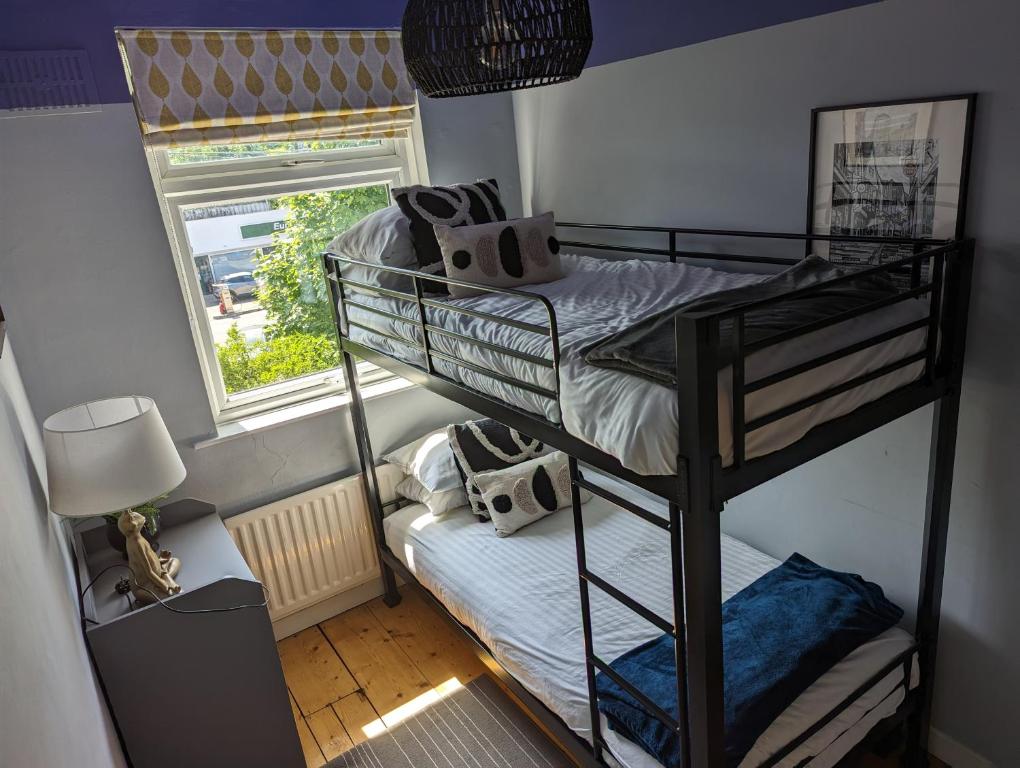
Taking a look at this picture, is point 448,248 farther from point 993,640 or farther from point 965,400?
point 993,640

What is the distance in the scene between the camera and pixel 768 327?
5.01 feet

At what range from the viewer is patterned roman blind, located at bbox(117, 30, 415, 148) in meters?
2.51

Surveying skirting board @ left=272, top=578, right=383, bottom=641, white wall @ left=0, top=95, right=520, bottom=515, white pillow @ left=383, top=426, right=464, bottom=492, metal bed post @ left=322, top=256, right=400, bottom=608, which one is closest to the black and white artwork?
white pillow @ left=383, top=426, right=464, bottom=492

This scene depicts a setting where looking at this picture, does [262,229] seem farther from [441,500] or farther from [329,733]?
[329,733]

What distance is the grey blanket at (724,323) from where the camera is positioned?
1506mm

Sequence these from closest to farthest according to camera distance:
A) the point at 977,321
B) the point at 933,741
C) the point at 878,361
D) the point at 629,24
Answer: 1. the point at 878,361
2. the point at 977,321
3. the point at 933,741
4. the point at 629,24

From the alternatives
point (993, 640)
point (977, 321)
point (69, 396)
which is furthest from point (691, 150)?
point (69, 396)

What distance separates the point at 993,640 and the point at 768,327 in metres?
1.25

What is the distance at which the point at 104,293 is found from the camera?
254 centimetres

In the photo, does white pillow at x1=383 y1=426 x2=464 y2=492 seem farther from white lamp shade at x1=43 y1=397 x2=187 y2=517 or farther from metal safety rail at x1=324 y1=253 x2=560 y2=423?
white lamp shade at x1=43 y1=397 x2=187 y2=517

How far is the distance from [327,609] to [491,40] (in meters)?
2.51

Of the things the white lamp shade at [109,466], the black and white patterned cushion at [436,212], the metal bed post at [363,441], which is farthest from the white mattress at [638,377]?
the white lamp shade at [109,466]

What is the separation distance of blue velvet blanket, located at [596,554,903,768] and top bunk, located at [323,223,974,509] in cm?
62

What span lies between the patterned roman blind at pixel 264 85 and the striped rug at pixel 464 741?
2143 mm
